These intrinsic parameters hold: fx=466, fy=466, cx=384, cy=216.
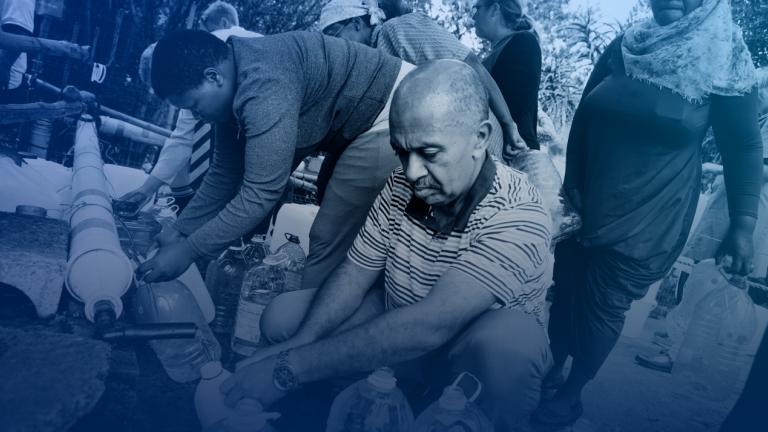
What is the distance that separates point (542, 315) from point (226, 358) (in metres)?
1.53

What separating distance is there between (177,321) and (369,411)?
1.18 meters

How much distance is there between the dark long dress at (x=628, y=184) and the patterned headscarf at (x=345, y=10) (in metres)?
1.08

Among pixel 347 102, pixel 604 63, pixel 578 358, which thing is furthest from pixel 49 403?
pixel 604 63

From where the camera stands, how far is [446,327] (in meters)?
1.32

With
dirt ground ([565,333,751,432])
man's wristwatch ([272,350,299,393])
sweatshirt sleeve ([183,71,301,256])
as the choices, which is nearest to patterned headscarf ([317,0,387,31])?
sweatshirt sleeve ([183,71,301,256])

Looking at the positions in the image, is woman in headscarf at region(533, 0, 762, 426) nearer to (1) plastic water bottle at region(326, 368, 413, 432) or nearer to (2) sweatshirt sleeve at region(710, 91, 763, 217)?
(2) sweatshirt sleeve at region(710, 91, 763, 217)

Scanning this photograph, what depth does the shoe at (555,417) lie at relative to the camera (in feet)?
6.27

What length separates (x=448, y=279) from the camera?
135 centimetres

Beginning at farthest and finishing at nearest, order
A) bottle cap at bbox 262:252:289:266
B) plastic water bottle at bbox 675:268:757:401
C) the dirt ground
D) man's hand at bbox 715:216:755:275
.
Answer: bottle cap at bbox 262:252:289:266
the dirt ground
plastic water bottle at bbox 675:268:757:401
man's hand at bbox 715:216:755:275

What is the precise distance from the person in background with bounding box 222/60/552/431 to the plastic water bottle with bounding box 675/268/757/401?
713 mm

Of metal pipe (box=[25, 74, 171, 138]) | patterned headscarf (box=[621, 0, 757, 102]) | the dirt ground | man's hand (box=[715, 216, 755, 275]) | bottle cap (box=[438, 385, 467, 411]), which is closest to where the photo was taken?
bottle cap (box=[438, 385, 467, 411])

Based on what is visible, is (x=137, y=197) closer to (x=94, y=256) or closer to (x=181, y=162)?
(x=181, y=162)

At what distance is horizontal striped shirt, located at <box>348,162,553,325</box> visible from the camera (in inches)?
53.5

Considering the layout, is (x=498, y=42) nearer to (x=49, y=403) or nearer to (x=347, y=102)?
(x=347, y=102)
